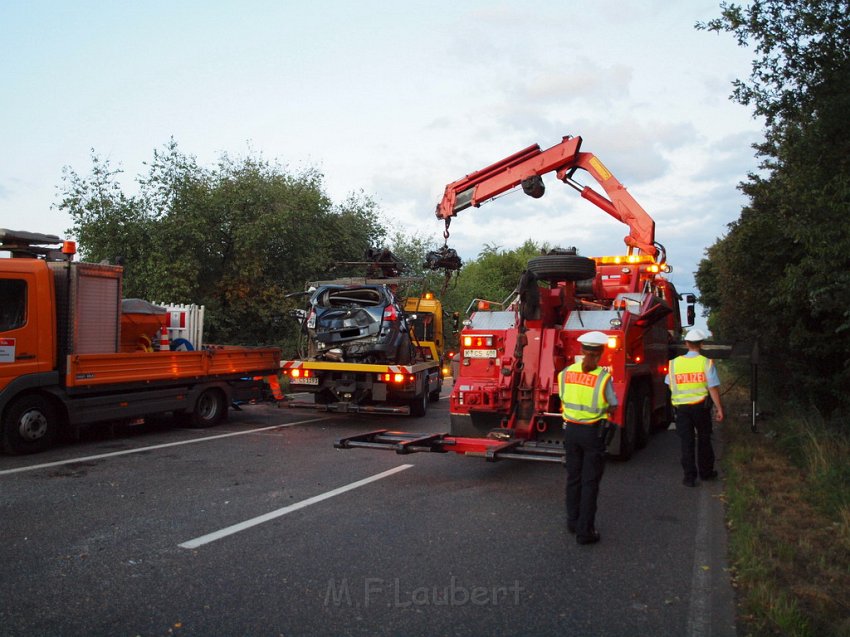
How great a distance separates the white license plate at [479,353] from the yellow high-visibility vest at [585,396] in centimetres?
300

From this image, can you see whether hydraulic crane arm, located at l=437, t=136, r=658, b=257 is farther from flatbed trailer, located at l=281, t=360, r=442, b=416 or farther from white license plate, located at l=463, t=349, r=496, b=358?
white license plate, located at l=463, t=349, r=496, b=358

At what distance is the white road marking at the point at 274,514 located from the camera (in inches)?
217

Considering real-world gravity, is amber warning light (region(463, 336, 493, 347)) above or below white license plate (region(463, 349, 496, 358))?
above

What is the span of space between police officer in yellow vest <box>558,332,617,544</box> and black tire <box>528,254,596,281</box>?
3280mm

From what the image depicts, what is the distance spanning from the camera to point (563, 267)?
9156 mm

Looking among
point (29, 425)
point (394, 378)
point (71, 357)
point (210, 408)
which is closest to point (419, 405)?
point (394, 378)

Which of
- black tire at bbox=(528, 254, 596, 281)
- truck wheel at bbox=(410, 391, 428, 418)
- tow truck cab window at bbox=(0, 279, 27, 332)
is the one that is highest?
black tire at bbox=(528, 254, 596, 281)

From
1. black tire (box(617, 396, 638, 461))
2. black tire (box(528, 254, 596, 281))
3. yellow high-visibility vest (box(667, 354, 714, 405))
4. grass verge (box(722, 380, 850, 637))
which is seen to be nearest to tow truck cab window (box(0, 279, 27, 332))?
black tire (box(528, 254, 596, 281))

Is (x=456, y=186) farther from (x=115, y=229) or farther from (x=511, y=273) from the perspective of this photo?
(x=511, y=273)

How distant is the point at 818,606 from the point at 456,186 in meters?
10.9

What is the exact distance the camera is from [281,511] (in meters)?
6.45

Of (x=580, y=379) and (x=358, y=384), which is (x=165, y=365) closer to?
(x=358, y=384)

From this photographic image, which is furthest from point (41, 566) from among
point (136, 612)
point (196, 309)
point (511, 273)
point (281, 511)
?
point (511, 273)

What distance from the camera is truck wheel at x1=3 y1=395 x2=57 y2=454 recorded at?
28.6 ft
